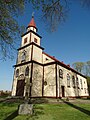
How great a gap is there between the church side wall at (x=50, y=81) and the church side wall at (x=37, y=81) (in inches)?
38.2

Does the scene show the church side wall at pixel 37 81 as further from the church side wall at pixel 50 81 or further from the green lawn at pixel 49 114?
the green lawn at pixel 49 114

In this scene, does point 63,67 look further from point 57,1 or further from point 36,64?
point 57,1

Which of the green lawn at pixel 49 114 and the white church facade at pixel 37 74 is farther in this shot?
the white church facade at pixel 37 74

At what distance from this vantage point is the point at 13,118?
643cm

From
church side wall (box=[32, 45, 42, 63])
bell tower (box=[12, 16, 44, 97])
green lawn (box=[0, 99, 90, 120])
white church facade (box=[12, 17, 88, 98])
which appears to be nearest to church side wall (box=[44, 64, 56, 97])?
white church facade (box=[12, 17, 88, 98])

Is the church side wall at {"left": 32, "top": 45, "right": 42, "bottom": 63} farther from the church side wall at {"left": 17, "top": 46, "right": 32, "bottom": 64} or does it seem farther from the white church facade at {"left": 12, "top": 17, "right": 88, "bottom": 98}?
the church side wall at {"left": 17, "top": 46, "right": 32, "bottom": 64}

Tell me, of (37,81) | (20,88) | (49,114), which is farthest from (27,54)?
(49,114)

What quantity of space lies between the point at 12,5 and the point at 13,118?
6.81 metres

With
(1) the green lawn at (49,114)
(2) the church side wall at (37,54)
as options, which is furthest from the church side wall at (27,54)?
(1) the green lawn at (49,114)

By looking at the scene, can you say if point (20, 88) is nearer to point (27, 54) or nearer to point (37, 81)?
point (37, 81)

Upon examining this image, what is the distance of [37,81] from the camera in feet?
65.9

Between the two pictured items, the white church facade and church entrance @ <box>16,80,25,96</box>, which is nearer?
the white church facade

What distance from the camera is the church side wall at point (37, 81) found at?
62.4 ft

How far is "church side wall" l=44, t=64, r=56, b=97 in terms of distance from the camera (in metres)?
19.4
